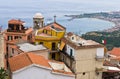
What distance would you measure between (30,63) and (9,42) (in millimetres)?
8075

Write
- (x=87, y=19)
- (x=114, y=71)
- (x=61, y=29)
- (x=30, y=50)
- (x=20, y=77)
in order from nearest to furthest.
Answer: (x=20, y=77) → (x=30, y=50) → (x=114, y=71) → (x=61, y=29) → (x=87, y=19)

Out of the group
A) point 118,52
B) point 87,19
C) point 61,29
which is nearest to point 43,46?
point 61,29

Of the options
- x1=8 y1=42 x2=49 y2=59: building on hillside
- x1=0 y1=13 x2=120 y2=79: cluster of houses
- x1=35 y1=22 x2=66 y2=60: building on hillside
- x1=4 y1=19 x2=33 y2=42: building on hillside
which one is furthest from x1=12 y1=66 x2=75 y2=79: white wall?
x1=4 y1=19 x2=33 y2=42: building on hillside

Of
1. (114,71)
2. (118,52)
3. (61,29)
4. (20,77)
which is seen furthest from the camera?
(118,52)

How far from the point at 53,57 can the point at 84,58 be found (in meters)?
3.50

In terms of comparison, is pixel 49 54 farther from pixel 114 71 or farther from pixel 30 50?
pixel 114 71

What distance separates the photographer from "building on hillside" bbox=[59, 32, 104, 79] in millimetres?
22922

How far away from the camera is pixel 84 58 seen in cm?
2316

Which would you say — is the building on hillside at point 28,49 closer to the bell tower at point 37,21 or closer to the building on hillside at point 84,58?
the building on hillside at point 84,58

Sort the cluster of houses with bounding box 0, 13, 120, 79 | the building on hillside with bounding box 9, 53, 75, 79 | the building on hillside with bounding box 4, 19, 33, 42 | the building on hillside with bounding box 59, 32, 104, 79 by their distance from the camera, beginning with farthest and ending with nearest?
the building on hillside with bounding box 4, 19, 33, 42 < the building on hillside with bounding box 59, 32, 104, 79 < the cluster of houses with bounding box 0, 13, 120, 79 < the building on hillside with bounding box 9, 53, 75, 79

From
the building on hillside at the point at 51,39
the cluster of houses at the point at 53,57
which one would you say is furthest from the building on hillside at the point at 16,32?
the building on hillside at the point at 51,39

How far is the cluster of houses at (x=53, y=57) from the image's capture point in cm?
1891

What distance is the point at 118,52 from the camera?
39.2 meters

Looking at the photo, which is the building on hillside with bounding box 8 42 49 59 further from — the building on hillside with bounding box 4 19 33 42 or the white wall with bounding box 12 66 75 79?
the white wall with bounding box 12 66 75 79
